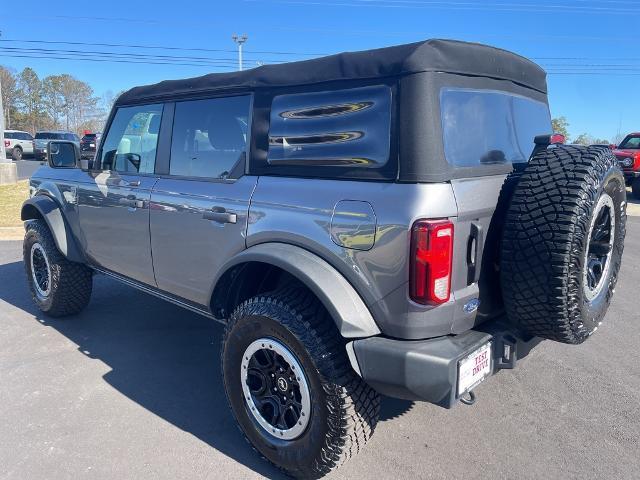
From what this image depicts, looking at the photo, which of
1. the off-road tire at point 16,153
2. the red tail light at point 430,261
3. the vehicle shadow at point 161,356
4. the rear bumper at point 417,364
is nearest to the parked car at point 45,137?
the off-road tire at point 16,153

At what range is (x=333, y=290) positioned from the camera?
230cm

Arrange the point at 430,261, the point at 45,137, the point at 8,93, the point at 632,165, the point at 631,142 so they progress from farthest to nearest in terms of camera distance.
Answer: the point at 8,93, the point at 45,137, the point at 631,142, the point at 632,165, the point at 430,261

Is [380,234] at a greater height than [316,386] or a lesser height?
greater

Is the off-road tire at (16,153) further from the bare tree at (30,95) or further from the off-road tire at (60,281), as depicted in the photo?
the bare tree at (30,95)

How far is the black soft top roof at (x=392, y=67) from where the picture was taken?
7.36ft

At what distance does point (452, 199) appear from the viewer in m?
2.18

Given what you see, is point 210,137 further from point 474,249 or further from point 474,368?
point 474,368

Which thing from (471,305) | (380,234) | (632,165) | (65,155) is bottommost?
(471,305)

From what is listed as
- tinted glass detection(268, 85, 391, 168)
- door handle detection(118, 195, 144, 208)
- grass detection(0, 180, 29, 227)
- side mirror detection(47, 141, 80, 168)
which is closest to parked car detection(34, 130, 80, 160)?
grass detection(0, 180, 29, 227)

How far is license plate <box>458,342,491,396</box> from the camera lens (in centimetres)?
218

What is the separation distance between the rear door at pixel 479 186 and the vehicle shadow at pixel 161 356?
3.97ft

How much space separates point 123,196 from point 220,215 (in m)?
1.20

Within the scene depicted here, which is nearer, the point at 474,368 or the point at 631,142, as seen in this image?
the point at 474,368

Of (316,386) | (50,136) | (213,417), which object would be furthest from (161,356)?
(50,136)
